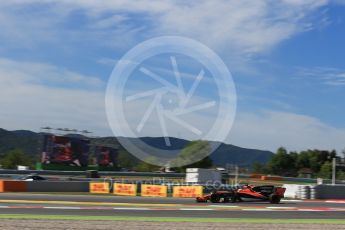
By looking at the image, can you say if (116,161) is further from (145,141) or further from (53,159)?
(145,141)

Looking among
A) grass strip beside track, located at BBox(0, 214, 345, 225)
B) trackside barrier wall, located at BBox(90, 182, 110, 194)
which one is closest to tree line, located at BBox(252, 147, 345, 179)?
trackside barrier wall, located at BBox(90, 182, 110, 194)

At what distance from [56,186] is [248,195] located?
13767mm

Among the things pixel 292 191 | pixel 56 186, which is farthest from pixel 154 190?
pixel 292 191

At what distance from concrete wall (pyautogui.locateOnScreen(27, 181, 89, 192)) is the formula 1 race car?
12165 mm

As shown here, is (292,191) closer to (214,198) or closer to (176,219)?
(214,198)

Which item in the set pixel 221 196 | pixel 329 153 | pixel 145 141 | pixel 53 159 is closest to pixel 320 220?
pixel 221 196

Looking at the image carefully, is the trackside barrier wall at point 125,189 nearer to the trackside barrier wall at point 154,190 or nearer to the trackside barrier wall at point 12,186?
the trackside barrier wall at point 154,190

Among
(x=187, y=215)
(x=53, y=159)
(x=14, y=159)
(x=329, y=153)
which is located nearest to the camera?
(x=187, y=215)

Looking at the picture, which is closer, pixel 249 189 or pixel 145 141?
pixel 249 189

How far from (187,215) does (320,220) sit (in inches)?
144

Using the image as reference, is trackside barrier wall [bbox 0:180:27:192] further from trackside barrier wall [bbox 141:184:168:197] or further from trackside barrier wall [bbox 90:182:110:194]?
trackside barrier wall [bbox 141:184:168:197]

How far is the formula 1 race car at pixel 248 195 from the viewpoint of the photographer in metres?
22.8

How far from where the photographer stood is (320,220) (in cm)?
1492

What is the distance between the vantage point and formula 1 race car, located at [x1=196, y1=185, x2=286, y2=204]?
22.8m
